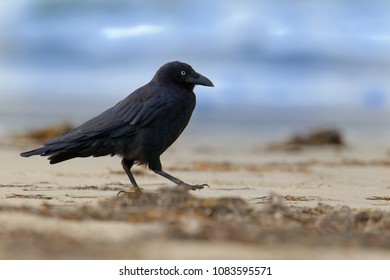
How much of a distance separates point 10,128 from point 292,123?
33.7 feet

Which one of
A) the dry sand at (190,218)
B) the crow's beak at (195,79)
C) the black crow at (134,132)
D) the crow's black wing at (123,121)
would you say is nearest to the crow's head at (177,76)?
the crow's beak at (195,79)

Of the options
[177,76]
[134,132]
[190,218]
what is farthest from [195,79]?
[190,218]

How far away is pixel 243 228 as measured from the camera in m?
5.31

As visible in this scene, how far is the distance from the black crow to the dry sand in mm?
350

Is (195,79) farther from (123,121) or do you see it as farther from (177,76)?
(123,121)

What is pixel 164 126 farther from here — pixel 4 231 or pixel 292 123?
pixel 292 123

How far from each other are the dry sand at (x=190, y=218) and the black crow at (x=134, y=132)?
350 millimetres

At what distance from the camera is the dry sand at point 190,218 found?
470 centimetres

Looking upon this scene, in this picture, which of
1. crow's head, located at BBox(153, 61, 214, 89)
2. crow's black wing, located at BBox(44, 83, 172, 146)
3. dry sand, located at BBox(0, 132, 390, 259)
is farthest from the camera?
crow's head, located at BBox(153, 61, 214, 89)

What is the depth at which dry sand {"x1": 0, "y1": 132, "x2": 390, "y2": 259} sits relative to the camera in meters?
4.70

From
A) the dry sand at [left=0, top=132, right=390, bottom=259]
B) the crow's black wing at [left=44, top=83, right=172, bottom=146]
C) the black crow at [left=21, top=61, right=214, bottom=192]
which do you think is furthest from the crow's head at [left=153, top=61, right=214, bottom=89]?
the dry sand at [left=0, top=132, right=390, bottom=259]

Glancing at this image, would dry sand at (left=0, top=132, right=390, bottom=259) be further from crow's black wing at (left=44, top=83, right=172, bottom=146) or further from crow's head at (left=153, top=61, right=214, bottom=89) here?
crow's head at (left=153, top=61, right=214, bottom=89)

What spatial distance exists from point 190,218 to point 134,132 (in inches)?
98.9

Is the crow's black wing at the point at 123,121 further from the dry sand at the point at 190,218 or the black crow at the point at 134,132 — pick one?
the dry sand at the point at 190,218
